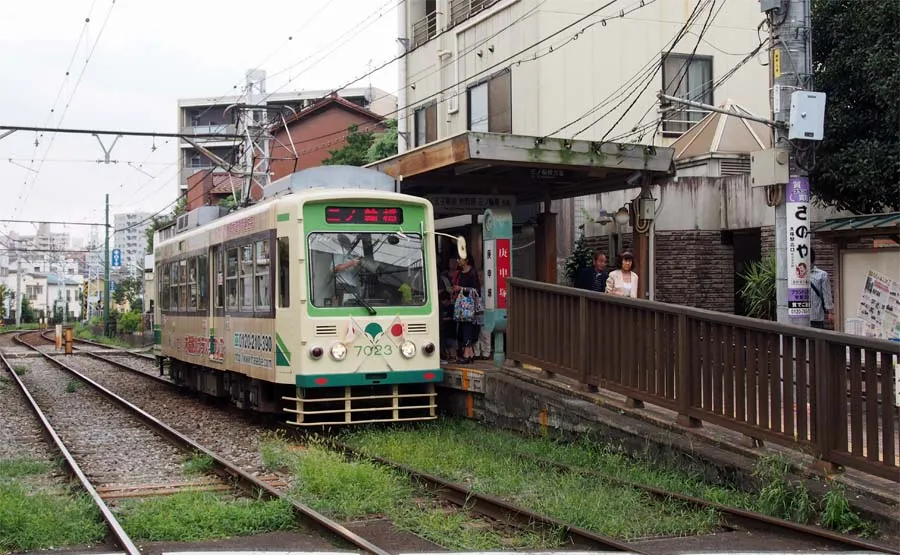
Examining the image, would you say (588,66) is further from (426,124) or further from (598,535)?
(598,535)

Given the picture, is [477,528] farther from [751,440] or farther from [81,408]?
[81,408]

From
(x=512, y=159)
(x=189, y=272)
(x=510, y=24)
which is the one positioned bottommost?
(x=189, y=272)

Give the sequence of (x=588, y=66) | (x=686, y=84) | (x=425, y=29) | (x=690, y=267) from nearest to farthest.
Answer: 1. (x=690, y=267)
2. (x=588, y=66)
3. (x=686, y=84)
4. (x=425, y=29)

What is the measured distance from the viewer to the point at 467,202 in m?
15.0

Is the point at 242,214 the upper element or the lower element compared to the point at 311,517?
upper

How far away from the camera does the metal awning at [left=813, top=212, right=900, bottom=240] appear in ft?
33.3

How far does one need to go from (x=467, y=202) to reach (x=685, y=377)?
666 centimetres

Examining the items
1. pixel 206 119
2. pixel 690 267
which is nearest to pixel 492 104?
pixel 690 267

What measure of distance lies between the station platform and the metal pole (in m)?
1.84

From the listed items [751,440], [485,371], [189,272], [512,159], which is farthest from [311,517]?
[189,272]

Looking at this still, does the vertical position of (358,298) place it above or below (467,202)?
below

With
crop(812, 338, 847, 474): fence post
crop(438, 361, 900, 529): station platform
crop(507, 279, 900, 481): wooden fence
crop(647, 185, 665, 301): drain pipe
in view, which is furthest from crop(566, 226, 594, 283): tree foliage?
crop(812, 338, 847, 474): fence post

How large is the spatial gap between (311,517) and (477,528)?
125 centimetres

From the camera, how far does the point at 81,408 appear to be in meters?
16.9
